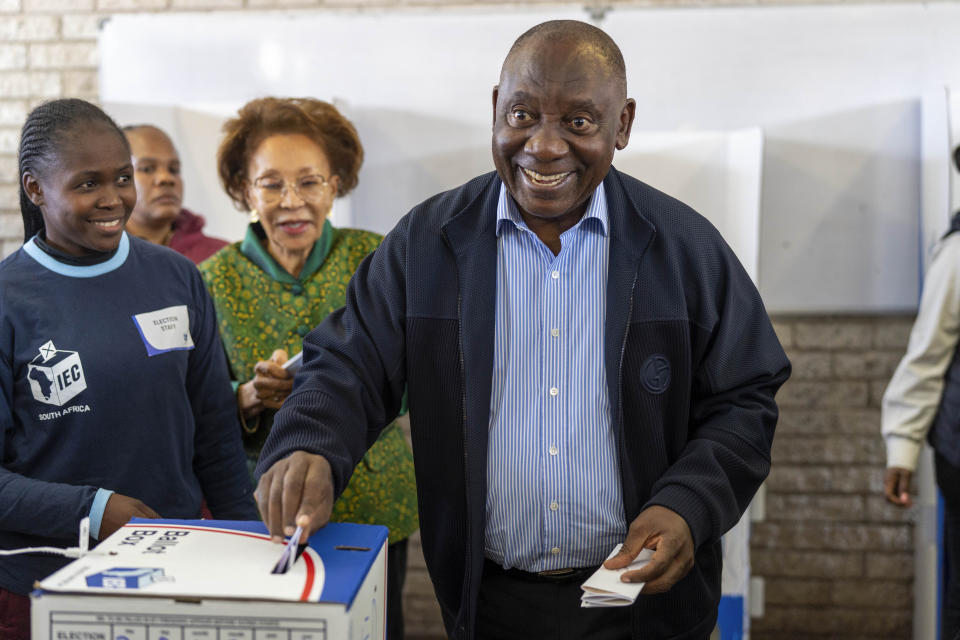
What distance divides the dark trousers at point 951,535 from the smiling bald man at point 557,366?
3.83ft

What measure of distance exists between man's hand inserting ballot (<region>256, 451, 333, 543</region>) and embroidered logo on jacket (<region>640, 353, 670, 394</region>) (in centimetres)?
42

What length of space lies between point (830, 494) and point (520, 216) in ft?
6.13

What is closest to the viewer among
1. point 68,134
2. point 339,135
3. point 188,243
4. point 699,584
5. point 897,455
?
point 699,584

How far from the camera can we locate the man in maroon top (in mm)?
2369

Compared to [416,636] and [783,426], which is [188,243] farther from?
[783,426]

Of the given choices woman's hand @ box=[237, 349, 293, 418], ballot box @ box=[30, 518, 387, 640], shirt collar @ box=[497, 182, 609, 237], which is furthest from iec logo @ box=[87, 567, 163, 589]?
woman's hand @ box=[237, 349, 293, 418]

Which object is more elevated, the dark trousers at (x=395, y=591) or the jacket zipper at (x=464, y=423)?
the jacket zipper at (x=464, y=423)

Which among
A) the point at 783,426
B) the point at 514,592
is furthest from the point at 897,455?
the point at 514,592

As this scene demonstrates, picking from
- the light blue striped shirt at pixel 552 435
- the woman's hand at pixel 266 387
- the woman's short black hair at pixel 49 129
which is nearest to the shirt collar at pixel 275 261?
the woman's hand at pixel 266 387

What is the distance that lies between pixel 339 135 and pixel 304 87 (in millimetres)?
797

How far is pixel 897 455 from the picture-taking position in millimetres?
2225

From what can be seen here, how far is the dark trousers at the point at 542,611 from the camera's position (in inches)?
47.4

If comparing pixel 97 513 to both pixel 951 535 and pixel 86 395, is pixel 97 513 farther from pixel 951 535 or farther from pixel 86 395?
pixel 951 535

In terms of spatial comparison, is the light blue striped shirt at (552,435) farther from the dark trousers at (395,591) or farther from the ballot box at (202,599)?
the dark trousers at (395,591)
